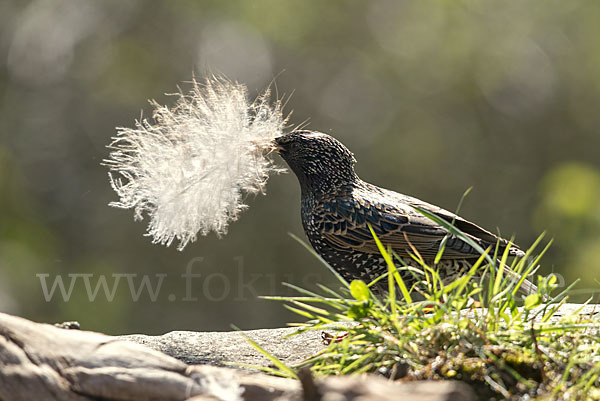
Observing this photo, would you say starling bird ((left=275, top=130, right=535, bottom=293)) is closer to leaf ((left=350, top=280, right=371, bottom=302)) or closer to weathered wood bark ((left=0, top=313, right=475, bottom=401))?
leaf ((left=350, top=280, right=371, bottom=302))

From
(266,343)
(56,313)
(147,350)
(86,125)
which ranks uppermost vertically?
(86,125)

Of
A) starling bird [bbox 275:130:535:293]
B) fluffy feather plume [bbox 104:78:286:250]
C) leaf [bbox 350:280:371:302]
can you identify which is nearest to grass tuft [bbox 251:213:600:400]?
leaf [bbox 350:280:371:302]

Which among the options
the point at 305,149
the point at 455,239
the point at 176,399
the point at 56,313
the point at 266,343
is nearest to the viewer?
the point at 176,399

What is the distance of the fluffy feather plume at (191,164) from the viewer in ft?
13.6

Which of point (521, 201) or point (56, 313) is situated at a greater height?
point (521, 201)

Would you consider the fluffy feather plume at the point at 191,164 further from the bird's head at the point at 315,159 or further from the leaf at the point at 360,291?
the leaf at the point at 360,291

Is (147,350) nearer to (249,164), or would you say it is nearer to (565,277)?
(249,164)

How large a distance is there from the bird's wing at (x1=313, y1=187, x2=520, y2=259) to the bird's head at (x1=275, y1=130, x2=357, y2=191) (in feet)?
0.60

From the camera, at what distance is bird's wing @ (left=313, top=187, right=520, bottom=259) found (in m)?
4.37

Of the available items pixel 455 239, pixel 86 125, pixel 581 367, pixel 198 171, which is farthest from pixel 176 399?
pixel 86 125

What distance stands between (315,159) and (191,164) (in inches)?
35.0

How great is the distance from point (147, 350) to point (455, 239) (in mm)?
2323

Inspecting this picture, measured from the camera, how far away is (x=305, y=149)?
4.79m

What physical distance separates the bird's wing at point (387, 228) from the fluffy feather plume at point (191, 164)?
53cm
